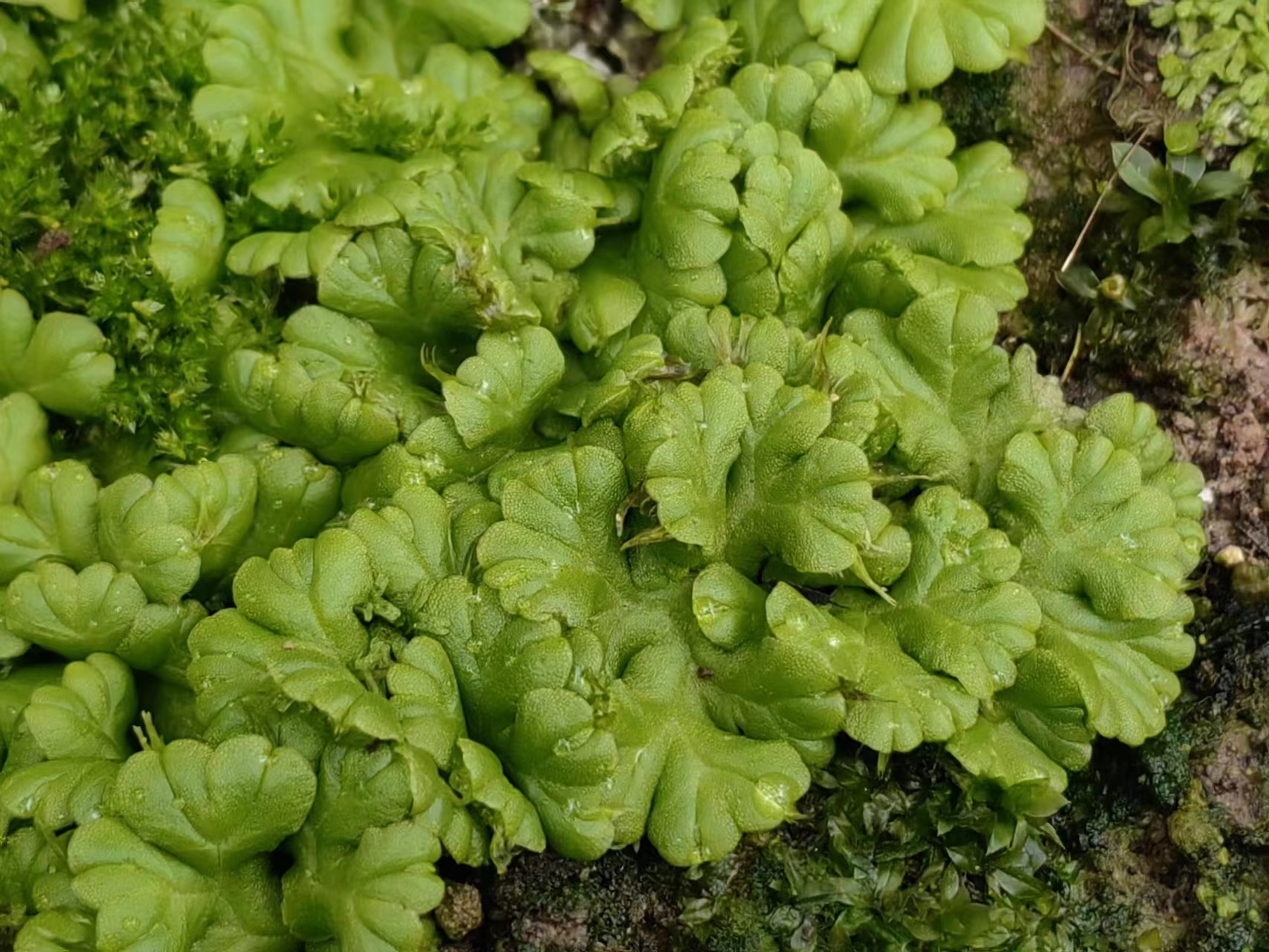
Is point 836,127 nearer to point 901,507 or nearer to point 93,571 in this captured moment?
point 901,507

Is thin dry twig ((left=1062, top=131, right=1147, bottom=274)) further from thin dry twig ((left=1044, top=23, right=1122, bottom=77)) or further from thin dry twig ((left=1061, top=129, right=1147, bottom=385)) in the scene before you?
thin dry twig ((left=1044, top=23, right=1122, bottom=77))

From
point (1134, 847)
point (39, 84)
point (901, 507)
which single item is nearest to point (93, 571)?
point (39, 84)

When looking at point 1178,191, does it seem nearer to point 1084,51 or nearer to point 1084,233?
point 1084,233

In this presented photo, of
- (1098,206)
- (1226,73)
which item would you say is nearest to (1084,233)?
(1098,206)

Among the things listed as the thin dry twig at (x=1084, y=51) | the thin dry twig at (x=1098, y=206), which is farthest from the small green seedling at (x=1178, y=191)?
the thin dry twig at (x=1084, y=51)

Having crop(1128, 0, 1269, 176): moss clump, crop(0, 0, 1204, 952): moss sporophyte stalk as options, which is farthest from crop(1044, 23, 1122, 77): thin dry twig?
crop(0, 0, 1204, 952): moss sporophyte stalk

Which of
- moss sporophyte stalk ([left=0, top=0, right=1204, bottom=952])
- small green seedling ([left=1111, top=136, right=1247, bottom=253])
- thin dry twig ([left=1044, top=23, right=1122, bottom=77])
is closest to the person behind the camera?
moss sporophyte stalk ([left=0, top=0, right=1204, bottom=952])

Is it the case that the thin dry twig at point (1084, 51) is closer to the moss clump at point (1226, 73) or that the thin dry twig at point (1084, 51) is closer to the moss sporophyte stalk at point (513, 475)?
the moss clump at point (1226, 73)
